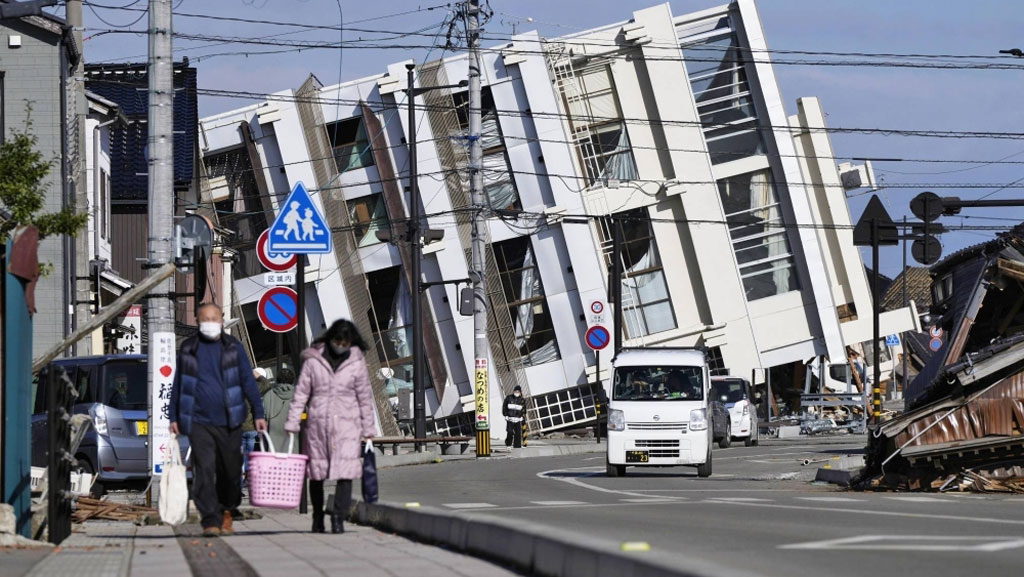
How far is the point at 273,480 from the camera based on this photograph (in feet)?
39.9

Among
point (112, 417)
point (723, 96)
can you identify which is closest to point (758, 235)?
point (723, 96)

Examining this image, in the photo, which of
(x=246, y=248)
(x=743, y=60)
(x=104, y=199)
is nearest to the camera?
(x=104, y=199)

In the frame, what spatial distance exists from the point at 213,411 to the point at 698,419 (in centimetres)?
1462

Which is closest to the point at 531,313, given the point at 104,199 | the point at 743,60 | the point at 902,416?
the point at 743,60

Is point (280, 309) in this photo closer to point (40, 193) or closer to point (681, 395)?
point (40, 193)

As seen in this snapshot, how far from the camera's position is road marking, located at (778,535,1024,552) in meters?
10.3

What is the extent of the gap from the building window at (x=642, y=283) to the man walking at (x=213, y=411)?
125 ft

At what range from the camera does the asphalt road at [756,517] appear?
9.41 metres

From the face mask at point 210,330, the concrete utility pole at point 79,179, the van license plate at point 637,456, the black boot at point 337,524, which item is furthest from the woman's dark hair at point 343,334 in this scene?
the concrete utility pole at point 79,179

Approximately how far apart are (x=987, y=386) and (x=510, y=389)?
103ft

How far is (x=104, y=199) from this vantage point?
3725 cm

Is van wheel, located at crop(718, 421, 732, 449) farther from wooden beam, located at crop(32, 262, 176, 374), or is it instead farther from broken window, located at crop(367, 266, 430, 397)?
wooden beam, located at crop(32, 262, 176, 374)

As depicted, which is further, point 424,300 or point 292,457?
point 424,300

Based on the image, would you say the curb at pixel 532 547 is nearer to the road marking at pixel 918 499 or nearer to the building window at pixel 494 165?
the road marking at pixel 918 499
